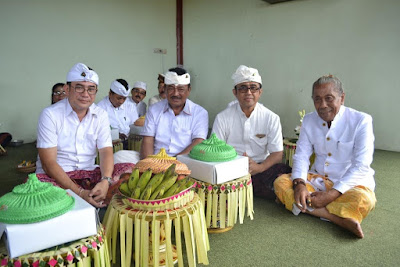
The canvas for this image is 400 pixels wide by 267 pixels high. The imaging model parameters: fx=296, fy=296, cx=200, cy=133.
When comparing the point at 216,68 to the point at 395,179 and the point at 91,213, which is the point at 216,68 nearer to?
the point at 395,179

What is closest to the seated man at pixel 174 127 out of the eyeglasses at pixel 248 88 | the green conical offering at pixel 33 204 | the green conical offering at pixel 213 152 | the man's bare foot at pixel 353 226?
the eyeglasses at pixel 248 88

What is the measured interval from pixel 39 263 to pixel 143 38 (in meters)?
7.54

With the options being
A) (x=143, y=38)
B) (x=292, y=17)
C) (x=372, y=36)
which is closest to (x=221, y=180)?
(x=372, y=36)

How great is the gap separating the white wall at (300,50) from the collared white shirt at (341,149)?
361 cm

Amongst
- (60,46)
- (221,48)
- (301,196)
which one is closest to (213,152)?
(301,196)

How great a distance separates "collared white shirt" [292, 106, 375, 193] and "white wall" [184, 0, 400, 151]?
3.61 meters

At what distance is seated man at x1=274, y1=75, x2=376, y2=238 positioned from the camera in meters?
2.39

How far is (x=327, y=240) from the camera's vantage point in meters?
2.29

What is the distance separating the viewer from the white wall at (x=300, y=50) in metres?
5.48

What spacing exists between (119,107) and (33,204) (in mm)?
3708

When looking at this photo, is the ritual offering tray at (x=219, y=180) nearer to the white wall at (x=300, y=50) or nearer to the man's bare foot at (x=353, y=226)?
the man's bare foot at (x=353, y=226)

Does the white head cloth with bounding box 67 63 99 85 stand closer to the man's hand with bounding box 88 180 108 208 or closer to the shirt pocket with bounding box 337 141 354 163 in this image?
the man's hand with bounding box 88 180 108 208

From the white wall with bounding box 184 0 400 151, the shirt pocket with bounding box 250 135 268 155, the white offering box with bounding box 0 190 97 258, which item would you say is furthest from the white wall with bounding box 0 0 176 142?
the white offering box with bounding box 0 190 97 258

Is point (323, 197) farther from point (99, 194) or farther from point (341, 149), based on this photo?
point (99, 194)
